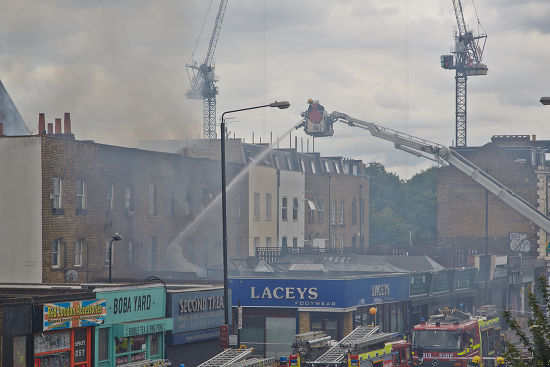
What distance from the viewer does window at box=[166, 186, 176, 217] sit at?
58.2 metres

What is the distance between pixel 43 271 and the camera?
46000 millimetres

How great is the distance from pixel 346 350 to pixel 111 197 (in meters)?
25.2

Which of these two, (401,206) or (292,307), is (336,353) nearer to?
(292,307)

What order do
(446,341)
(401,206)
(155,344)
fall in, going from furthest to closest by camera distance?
(401,206) → (446,341) → (155,344)

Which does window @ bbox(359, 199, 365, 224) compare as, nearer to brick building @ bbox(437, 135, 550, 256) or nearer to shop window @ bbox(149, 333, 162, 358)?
brick building @ bbox(437, 135, 550, 256)

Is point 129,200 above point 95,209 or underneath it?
above

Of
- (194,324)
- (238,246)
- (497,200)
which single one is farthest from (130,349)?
(497,200)

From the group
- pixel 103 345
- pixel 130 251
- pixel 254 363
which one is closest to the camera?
pixel 254 363

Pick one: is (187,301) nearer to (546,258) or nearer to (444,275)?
(444,275)

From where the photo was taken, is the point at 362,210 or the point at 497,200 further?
the point at 362,210

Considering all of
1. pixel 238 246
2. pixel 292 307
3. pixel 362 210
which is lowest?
pixel 292 307

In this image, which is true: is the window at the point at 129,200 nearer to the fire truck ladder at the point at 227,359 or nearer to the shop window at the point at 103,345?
the shop window at the point at 103,345

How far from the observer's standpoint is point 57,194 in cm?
4728

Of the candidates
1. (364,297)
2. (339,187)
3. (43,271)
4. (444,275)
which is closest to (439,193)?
(339,187)
